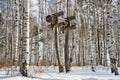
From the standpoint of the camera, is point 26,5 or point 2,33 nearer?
point 26,5

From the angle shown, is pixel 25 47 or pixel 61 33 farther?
pixel 61 33

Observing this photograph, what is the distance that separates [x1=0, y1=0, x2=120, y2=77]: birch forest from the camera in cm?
1385

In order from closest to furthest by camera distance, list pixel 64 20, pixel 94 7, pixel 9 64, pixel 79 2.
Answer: pixel 9 64, pixel 64 20, pixel 94 7, pixel 79 2

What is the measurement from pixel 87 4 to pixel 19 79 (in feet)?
77.4

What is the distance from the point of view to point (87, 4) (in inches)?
1272

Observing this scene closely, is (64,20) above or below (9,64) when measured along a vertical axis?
above

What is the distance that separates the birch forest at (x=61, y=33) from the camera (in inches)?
545

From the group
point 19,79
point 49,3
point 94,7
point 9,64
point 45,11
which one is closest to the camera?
point 19,79

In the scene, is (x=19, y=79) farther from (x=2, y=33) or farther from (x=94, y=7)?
(x=2, y=33)

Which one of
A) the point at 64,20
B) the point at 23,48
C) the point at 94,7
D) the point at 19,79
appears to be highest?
the point at 94,7

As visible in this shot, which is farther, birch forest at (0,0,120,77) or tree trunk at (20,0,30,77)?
birch forest at (0,0,120,77)

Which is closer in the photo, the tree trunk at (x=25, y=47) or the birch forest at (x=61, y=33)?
the tree trunk at (x=25, y=47)

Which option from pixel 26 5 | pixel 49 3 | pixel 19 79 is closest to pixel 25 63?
pixel 19 79

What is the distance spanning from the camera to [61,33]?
16.1 m
